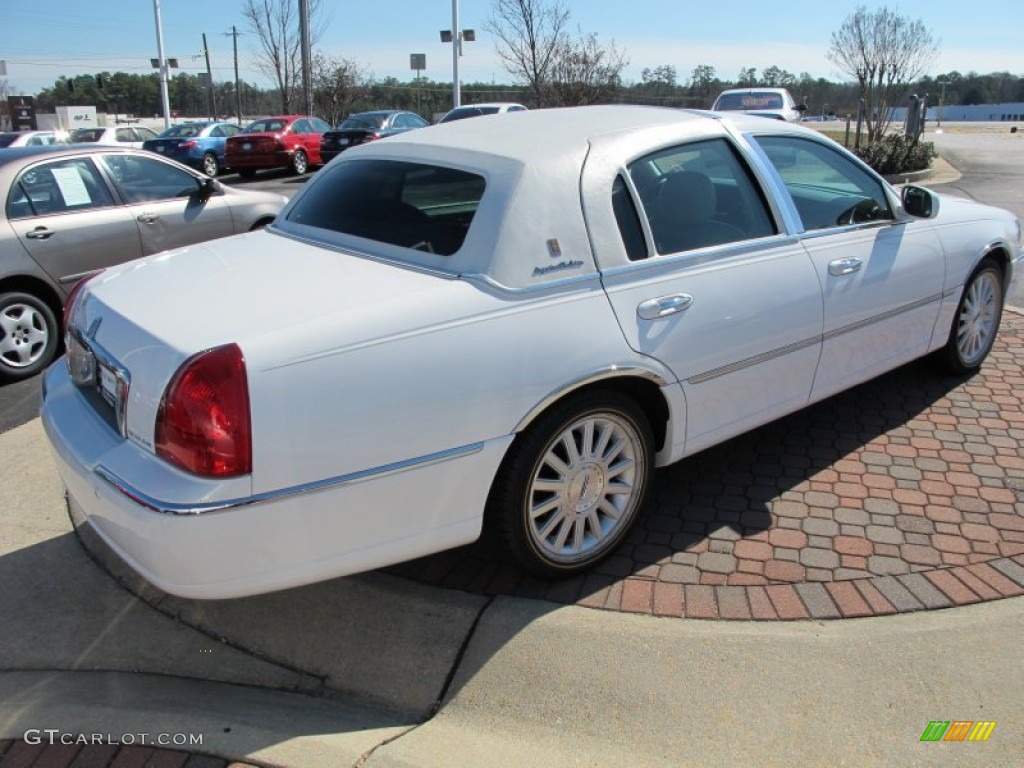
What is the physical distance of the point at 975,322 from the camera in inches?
198

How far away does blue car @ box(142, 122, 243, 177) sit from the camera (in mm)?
21938

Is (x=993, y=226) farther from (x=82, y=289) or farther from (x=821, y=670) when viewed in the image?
(x=82, y=289)

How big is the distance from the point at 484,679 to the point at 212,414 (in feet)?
3.91

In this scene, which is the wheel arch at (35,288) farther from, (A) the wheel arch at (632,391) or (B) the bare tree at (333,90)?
(B) the bare tree at (333,90)

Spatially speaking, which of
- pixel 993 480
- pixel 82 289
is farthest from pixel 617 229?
pixel 993 480

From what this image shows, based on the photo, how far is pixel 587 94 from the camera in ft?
74.7

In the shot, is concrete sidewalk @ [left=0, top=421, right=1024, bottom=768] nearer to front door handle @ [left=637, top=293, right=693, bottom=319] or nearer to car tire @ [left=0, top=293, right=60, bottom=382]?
front door handle @ [left=637, top=293, right=693, bottom=319]

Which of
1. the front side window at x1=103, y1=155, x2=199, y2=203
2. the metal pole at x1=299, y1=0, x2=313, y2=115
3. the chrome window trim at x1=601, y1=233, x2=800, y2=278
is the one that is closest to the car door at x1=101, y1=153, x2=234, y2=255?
the front side window at x1=103, y1=155, x2=199, y2=203

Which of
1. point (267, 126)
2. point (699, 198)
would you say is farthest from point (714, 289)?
point (267, 126)

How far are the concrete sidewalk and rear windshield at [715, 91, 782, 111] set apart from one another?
59.8ft

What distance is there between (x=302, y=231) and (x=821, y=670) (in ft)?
8.56

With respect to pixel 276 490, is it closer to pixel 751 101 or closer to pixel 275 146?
pixel 751 101

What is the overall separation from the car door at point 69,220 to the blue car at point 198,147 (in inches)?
643

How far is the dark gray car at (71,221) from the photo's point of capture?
5.82m
